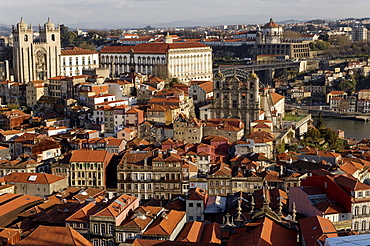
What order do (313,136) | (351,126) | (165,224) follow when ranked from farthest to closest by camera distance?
(351,126), (313,136), (165,224)

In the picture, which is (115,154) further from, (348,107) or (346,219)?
(348,107)

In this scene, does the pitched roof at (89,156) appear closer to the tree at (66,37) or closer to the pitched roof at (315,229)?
the pitched roof at (315,229)

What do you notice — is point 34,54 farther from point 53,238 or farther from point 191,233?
point 191,233

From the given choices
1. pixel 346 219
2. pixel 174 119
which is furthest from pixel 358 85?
pixel 346 219

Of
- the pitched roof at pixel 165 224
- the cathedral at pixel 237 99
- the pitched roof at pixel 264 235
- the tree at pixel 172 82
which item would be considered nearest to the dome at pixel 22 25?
the tree at pixel 172 82

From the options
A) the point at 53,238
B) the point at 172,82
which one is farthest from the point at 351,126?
the point at 53,238
